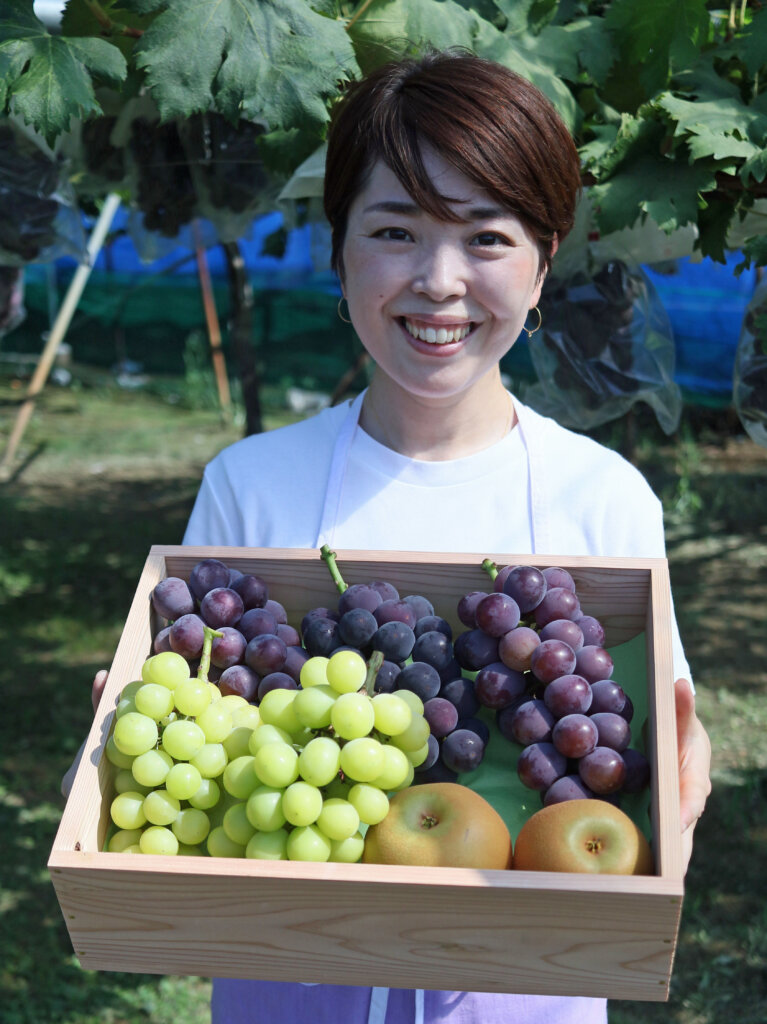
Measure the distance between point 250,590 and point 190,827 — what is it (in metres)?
0.31

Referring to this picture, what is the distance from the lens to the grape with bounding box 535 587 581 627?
1256 mm

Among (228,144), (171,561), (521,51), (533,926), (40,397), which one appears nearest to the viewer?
(533,926)

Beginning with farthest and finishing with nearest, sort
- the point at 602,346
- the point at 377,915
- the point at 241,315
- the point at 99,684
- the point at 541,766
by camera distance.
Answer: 1. the point at 241,315
2. the point at 602,346
3. the point at 99,684
4. the point at 541,766
5. the point at 377,915

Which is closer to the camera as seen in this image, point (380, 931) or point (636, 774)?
point (380, 931)

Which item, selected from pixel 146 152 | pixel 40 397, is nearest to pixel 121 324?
pixel 40 397

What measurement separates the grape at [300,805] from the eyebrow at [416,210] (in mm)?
780

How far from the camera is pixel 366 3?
1.76 metres

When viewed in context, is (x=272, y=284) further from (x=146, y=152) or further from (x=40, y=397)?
(x=146, y=152)

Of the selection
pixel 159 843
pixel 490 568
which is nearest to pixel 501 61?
pixel 490 568

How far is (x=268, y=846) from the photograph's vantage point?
3.53 feet

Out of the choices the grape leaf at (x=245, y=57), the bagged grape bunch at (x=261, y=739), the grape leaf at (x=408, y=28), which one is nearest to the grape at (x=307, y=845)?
the bagged grape bunch at (x=261, y=739)

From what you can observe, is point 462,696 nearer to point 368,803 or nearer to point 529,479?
point 368,803

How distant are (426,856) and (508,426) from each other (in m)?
0.86

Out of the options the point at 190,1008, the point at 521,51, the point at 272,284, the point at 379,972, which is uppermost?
the point at 521,51
